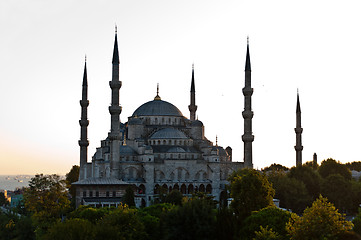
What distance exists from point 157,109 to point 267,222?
41.9 m

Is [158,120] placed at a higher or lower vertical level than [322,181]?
higher

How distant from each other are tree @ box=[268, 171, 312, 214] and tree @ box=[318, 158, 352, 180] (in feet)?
28.5

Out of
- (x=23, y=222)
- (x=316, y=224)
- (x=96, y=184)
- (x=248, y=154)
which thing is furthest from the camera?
(x=248, y=154)

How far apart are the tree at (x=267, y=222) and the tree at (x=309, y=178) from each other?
22.8m

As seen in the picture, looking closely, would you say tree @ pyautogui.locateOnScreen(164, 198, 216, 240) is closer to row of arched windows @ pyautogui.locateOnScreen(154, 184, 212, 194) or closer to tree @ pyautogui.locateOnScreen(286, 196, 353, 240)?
tree @ pyautogui.locateOnScreen(286, 196, 353, 240)

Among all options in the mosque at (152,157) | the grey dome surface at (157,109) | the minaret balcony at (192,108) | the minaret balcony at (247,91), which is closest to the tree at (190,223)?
the mosque at (152,157)

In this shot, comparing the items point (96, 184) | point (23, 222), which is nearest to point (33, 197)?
point (23, 222)

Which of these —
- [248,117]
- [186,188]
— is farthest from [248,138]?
[186,188]

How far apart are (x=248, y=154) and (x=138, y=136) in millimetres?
14576

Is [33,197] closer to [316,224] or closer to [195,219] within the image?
[195,219]

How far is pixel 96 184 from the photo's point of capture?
2173 inches

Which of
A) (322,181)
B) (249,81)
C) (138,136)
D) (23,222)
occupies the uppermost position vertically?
(249,81)

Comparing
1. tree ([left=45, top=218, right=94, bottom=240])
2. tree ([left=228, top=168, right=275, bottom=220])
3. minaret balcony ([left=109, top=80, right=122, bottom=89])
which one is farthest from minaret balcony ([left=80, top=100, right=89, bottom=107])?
tree ([left=45, top=218, right=94, bottom=240])

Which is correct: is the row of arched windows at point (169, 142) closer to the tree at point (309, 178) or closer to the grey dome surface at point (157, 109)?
the grey dome surface at point (157, 109)
